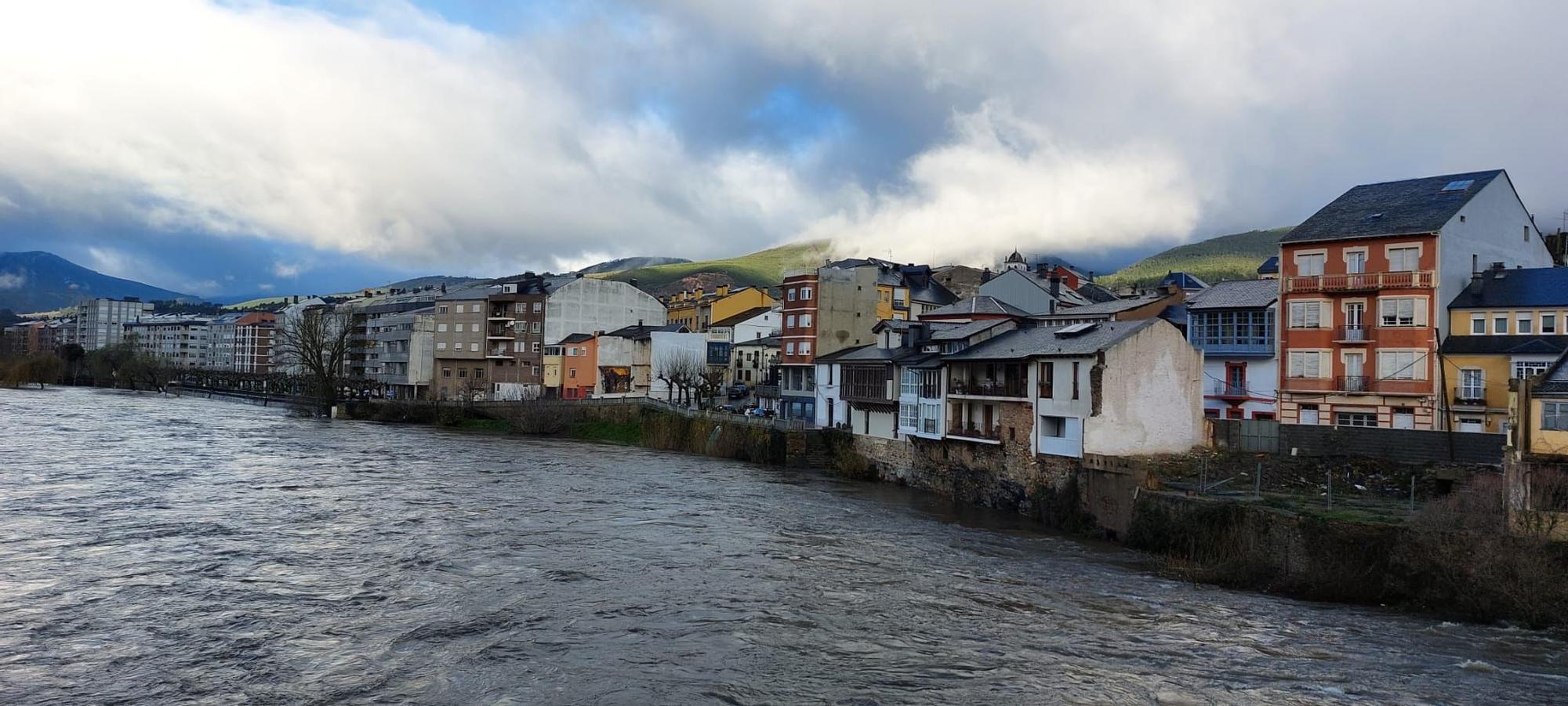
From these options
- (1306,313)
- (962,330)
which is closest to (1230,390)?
(1306,313)

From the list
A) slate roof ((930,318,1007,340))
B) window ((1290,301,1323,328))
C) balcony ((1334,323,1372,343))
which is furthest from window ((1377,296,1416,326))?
slate roof ((930,318,1007,340))

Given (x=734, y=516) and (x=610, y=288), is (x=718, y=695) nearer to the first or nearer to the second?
(x=734, y=516)

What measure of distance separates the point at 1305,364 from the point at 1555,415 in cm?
2240

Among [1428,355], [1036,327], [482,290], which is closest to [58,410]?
[482,290]

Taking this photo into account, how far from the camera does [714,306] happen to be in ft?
366

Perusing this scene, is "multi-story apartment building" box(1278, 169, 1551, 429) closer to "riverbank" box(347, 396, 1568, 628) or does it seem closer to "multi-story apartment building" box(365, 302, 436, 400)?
"riverbank" box(347, 396, 1568, 628)

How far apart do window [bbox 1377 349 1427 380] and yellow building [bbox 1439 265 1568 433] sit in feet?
3.01

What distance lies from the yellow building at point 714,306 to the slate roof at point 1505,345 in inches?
2990

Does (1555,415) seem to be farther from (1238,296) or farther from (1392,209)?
(1238,296)

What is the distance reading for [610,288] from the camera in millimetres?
112375

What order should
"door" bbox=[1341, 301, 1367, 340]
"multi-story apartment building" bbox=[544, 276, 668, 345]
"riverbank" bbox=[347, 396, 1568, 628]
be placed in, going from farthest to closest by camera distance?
"multi-story apartment building" bbox=[544, 276, 668, 345]
"door" bbox=[1341, 301, 1367, 340]
"riverbank" bbox=[347, 396, 1568, 628]

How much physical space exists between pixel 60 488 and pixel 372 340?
10298 centimetres

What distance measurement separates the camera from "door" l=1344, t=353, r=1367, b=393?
43.2 meters

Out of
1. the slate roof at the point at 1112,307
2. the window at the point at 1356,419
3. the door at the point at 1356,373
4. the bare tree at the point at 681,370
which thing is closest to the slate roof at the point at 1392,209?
the door at the point at 1356,373
